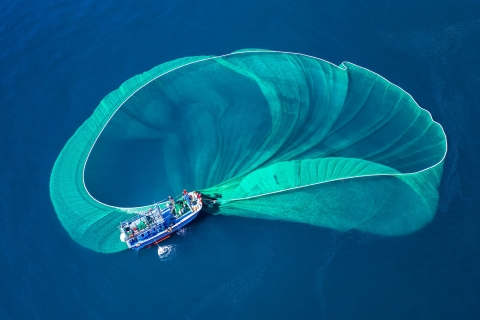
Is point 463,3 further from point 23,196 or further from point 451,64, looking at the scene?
point 23,196

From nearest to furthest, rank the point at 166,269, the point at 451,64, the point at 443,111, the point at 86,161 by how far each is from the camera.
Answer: the point at 166,269 → the point at 86,161 → the point at 443,111 → the point at 451,64

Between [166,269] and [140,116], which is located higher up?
[140,116]

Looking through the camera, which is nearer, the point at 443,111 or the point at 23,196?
the point at 23,196

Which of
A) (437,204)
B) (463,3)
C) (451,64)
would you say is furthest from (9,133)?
(463,3)

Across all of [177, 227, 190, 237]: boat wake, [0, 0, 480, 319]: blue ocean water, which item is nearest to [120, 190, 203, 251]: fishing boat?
[177, 227, 190, 237]: boat wake

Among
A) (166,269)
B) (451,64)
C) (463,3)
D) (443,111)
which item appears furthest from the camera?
(463,3)

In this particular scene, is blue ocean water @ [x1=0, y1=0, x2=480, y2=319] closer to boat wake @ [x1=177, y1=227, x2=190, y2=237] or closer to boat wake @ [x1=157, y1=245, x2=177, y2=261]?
boat wake @ [x1=157, y1=245, x2=177, y2=261]
